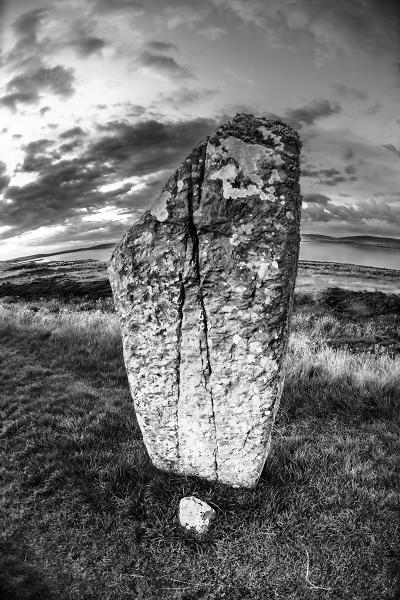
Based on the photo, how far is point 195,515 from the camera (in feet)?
11.8

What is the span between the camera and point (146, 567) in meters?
3.31

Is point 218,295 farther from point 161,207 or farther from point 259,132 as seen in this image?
point 259,132

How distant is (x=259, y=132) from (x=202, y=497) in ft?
12.1

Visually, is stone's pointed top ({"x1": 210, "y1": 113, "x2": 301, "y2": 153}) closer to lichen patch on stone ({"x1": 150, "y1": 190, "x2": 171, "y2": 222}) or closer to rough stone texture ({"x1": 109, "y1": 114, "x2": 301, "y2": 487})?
rough stone texture ({"x1": 109, "y1": 114, "x2": 301, "y2": 487})

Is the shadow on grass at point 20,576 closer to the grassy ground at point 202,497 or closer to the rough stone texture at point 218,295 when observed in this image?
the grassy ground at point 202,497

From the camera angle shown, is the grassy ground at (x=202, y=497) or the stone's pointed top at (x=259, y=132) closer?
the grassy ground at (x=202, y=497)

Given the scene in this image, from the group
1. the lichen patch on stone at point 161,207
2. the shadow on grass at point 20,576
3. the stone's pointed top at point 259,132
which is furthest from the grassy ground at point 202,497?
the stone's pointed top at point 259,132

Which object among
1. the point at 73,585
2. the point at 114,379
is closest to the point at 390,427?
the point at 73,585

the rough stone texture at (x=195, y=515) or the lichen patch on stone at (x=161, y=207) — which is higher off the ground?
the lichen patch on stone at (x=161, y=207)

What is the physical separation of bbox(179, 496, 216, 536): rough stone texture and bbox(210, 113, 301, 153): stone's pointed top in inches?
137

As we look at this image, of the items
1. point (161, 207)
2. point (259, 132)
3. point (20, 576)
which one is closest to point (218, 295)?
point (161, 207)

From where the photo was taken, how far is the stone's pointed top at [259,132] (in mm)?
3406

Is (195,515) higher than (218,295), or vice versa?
(218,295)

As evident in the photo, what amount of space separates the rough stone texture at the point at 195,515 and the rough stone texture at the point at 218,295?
509 millimetres
